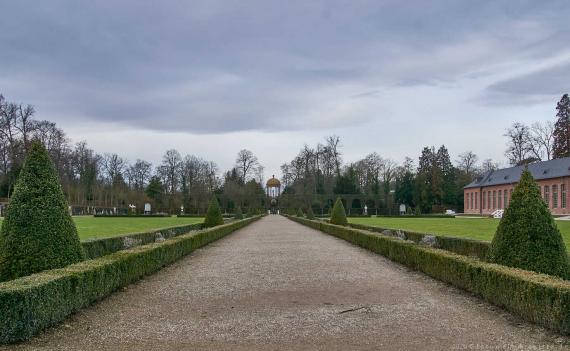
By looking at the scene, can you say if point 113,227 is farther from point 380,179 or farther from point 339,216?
point 380,179

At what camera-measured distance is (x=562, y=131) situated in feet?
187

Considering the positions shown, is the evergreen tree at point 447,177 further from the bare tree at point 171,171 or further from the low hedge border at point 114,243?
the low hedge border at point 114,243

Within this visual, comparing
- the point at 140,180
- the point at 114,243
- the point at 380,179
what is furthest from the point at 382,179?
the point at 114,243

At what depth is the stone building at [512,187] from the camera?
54.6 m

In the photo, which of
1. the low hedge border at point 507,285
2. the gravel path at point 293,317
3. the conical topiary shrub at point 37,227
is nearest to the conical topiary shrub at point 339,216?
the low hedge border at point 507,285

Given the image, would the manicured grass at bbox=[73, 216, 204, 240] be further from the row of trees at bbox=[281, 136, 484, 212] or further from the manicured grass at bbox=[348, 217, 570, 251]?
the row of trees at bbox=[281, 136, 484, 212]

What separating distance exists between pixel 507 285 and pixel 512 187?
61.6 m

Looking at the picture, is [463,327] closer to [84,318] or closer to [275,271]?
[84,318]

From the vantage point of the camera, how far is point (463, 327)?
6160 millimetres

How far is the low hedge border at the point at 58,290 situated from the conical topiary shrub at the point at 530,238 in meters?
6.16

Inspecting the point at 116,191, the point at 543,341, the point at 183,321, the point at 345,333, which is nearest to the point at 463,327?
the point at 543,341

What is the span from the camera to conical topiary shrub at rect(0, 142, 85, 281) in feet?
23.6

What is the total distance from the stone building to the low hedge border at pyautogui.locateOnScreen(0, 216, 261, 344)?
41506mm

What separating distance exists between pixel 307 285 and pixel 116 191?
6521 centimetres
